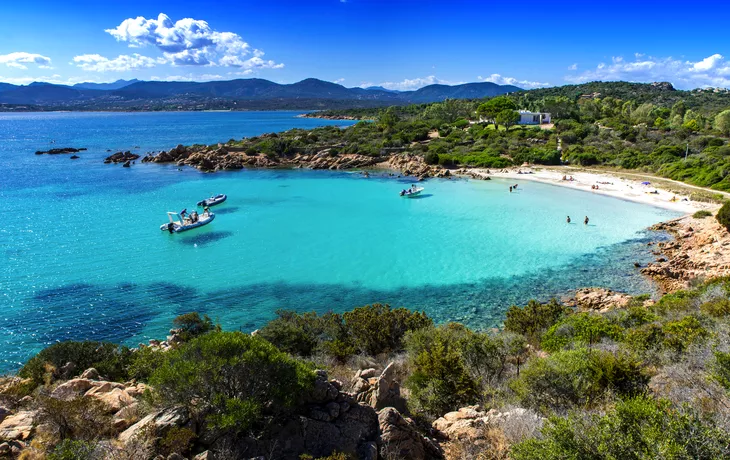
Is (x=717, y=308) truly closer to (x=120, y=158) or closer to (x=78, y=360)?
(x=78, y=360)

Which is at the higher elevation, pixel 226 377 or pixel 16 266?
pixel 226 377

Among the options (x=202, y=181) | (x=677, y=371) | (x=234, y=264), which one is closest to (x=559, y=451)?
(x=677, y=371)

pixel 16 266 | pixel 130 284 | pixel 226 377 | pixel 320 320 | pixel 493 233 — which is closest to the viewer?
pixel 226 377

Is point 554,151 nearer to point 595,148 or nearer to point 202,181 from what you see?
point 595,148

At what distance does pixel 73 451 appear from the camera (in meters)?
5.88

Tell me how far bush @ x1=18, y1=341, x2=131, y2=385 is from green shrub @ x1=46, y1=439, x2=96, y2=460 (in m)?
5.77

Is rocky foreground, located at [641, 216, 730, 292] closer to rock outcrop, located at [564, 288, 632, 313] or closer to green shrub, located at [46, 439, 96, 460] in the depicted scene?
rock outcrop, located at [564, 288, 632, 313]

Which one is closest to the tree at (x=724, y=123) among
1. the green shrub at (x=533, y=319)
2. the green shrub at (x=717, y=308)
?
the green shrub at (x=717, y=308)

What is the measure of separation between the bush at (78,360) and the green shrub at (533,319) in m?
13.5

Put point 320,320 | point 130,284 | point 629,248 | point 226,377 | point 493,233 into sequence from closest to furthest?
point 226,377, point 320,320, point 130,284, point 629,248, point 493,233

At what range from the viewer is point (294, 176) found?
56.0 meters

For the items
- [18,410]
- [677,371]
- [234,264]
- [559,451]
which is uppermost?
[559,451]

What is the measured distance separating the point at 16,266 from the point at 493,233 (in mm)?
31110

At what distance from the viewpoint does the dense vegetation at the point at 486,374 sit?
566 cm
